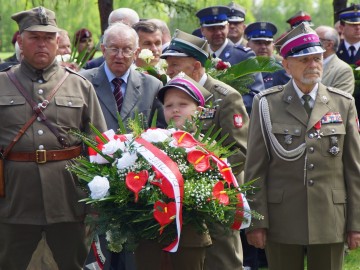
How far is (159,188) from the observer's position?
612 centimetres

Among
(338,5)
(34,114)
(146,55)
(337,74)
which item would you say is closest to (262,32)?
(337,74)

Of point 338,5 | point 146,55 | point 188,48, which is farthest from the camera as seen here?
point 338,5

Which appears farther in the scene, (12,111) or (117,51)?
(117,51)

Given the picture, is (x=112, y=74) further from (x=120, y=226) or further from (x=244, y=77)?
(x=120, y=226)

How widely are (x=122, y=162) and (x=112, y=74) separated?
2158mm

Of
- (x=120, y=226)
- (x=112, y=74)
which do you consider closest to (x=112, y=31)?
(x=112, y=74)

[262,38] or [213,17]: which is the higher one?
[213,17]

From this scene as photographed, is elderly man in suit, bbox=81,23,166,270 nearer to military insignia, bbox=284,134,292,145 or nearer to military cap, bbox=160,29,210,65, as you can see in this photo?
military cap, bbox=160,29,210,65

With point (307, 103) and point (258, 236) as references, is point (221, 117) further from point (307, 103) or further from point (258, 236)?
point (258, 236)

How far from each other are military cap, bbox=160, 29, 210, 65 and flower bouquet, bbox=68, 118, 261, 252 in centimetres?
164

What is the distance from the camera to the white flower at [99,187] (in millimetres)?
6109

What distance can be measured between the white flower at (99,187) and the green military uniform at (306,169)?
1.18m

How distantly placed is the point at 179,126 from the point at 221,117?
103 centimetres

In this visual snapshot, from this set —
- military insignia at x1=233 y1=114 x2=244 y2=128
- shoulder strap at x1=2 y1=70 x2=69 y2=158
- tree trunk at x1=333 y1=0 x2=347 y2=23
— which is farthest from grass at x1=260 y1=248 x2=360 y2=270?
tree trunk at x1=333 y1=0 x2=347 y2=23
